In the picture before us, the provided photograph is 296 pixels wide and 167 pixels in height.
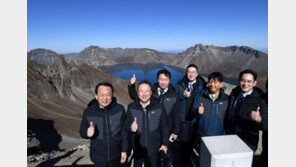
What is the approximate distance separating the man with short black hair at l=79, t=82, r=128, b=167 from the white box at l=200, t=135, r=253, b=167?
171 centimetres

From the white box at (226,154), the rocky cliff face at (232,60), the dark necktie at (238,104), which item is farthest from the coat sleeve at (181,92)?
the rocky cliff face at (232,60)

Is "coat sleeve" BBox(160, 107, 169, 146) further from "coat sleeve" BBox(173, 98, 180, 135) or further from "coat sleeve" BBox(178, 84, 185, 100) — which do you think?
"coat sleeve" BBox(178, 84, 185, 100)

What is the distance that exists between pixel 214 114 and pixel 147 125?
4.46ft

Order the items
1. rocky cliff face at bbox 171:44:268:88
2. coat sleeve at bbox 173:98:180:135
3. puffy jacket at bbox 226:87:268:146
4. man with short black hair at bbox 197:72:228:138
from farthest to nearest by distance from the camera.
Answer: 1. rocky cliff face at bbox 171:44:268:88
2. coat sleeve at bbox 173:98:180:135
3. man with short black hair at bbox 197:72:228:138
4. puffy jacket at bbox 226:87:268:146

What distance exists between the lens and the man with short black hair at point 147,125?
3211 millimetres

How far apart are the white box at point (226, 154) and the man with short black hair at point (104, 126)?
5.62ft

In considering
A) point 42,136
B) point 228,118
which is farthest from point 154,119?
point 42,136

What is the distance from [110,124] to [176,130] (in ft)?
4.81

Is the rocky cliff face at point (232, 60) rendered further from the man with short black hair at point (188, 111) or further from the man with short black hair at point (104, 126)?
the man with short black hair at point (104, 126)

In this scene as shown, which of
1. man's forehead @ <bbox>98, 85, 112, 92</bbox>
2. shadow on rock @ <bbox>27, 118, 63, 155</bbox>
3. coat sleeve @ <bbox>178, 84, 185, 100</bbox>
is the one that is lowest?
shadow on rock @ <bbox>27, 118, 63, 155</bbox>

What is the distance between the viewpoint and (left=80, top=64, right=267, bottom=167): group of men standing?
3.08 m

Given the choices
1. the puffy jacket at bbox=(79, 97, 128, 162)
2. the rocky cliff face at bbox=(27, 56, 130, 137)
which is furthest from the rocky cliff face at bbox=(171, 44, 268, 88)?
the puffy jacket at bbox=(79, 97, 128, 162)

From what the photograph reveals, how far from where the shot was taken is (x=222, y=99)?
3.52 m

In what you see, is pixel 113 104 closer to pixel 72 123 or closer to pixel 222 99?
pixel 222 99
